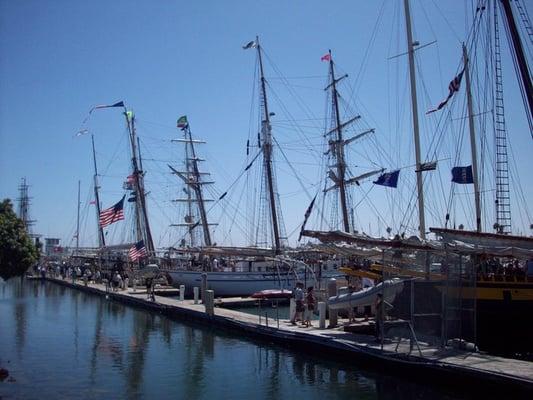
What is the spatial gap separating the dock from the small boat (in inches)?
41.2

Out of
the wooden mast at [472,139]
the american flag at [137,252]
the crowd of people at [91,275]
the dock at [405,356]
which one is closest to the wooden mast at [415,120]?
the wooden mast at [472,139]

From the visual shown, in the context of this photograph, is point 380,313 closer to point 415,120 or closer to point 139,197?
point 415,120

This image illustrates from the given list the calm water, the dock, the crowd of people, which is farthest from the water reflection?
the dock

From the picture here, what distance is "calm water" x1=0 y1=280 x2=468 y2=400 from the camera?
17.1m

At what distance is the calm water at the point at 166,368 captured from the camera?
56.1ft

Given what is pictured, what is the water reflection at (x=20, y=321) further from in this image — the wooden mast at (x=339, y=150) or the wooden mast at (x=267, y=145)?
the wooden mast at (x=339, y=150)

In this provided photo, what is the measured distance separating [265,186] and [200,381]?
113ft

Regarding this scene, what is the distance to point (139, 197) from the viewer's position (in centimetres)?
6644

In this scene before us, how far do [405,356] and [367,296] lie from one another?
5.21 meters

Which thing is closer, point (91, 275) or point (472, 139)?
point (472, 139)

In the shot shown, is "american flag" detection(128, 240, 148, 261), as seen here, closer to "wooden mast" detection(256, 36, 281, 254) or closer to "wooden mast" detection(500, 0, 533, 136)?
"wooden mast" detection(256, 36, 281, 254)

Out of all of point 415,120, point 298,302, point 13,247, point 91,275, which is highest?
point 415,120

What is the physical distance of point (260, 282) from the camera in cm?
4944

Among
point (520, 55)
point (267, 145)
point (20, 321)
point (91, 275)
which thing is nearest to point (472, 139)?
point (520, 55)
